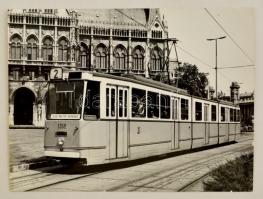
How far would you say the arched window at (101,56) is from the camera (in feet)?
19.1

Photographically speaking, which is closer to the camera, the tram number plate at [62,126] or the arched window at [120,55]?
the tram number plate at [62,126]

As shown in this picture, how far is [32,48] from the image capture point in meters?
5.74

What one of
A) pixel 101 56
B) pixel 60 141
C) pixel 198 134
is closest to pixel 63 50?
pixel 101 56

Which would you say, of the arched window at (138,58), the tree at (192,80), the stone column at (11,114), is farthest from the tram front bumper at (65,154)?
the tree at (192,80)

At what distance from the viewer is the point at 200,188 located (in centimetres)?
554

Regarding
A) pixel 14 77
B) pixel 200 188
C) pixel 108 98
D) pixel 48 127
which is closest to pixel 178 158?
pixel 200 188

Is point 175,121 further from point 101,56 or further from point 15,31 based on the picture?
point 15,31

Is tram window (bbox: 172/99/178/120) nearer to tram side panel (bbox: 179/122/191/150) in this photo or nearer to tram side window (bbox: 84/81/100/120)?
tram side panel (bbox: 179/122/191/150)

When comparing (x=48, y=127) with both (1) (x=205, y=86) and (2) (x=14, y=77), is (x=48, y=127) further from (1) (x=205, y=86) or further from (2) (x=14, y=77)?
(1) (x=205, y=86)

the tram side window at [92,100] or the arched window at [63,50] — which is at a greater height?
the arched window at [63,50]

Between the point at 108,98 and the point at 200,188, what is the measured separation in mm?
1499

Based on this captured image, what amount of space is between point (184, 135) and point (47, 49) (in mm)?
2159

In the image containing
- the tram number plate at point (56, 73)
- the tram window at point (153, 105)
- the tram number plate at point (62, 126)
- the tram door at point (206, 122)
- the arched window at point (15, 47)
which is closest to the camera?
the tram number plate at point (62, 126)

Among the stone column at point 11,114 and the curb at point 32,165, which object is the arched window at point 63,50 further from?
the curb at point 32,165
